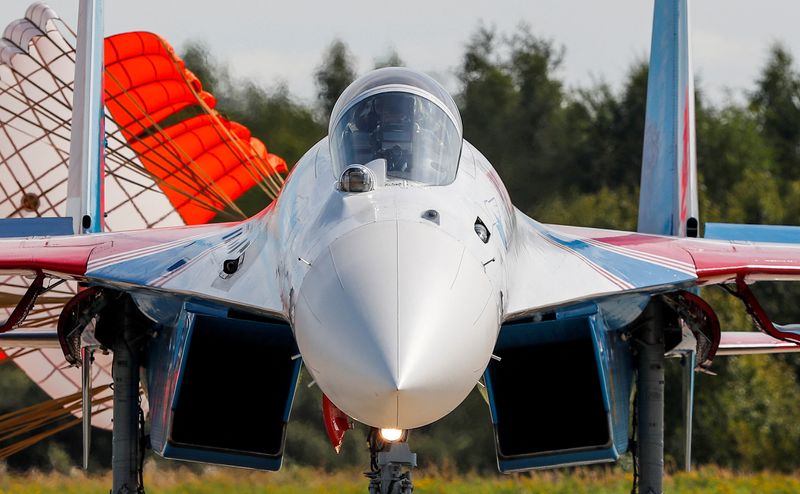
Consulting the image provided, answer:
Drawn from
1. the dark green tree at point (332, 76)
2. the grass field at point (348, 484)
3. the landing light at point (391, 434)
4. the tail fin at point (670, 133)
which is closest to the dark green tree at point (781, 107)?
the dark green tree at point (332, 76)

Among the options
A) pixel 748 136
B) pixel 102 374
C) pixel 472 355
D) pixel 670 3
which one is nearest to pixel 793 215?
pixel 748 136

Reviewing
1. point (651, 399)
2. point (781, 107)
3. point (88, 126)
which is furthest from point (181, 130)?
point (781, 107)

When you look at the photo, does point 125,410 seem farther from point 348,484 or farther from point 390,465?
point 348,484

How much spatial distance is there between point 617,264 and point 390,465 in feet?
5.23

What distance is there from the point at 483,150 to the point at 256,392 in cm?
1234

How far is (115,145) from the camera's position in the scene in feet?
52.6

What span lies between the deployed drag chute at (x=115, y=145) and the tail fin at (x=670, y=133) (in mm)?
5188

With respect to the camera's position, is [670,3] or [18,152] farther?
[18,152]

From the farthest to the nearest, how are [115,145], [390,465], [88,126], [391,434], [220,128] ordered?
[115,145] → [220,128] → [88,126] → [390,465] → [391,434]

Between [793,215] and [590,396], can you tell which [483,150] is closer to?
[793,215]

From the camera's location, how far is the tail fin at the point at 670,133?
970cm

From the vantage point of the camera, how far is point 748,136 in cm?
2439

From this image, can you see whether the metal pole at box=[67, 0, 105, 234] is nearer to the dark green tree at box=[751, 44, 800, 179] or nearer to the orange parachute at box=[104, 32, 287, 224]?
the orange parachute at box=[104, 32, 287, 224]

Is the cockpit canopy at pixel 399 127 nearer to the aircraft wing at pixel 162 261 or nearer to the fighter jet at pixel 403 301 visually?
the fighter jet at pixel 403 301
